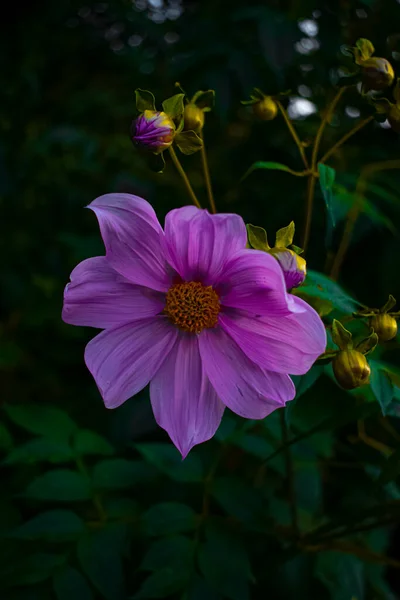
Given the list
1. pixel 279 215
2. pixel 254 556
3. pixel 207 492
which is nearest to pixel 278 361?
pixel 207 492

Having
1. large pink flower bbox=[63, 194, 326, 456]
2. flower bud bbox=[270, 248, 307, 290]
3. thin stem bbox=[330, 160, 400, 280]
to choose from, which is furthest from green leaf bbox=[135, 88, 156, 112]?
thin stem bbox=[330, 160, 400, 280]

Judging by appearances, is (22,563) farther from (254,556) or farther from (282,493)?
(282,493)

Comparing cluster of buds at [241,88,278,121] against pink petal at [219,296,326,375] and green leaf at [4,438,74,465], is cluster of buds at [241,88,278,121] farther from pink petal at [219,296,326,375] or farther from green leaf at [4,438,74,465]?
green leaf at [4,438,74,465]

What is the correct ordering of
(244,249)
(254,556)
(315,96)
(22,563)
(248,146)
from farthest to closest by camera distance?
(248,146), (315,96), (254,556), (22,563), (244,249)

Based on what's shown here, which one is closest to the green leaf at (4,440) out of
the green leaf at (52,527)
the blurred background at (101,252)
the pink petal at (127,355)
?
the blurred background at (101,252)

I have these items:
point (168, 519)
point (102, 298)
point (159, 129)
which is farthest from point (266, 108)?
point (168, 519)

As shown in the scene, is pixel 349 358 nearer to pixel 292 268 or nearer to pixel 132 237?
pixel 292 268
